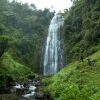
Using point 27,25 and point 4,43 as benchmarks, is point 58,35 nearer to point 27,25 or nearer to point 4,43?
A: point 27,25

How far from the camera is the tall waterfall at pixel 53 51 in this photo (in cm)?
5834

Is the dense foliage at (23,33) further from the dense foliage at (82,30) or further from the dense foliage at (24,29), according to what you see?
the dense foliage at (82,30)

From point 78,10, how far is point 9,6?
83.7 feet

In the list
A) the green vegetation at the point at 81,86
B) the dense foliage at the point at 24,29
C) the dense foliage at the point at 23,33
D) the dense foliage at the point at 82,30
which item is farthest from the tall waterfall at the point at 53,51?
the green vegetation at the point at 81,86

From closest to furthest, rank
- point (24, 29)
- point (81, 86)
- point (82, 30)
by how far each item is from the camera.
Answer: point (81, 86), point (82, 30), point (24, 29)

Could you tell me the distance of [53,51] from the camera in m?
62.0

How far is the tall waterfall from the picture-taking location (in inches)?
2297

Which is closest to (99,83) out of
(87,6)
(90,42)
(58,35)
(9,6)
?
(90,42)

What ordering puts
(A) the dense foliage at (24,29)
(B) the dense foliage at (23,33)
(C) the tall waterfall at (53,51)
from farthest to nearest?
(A) the dense foliage at (24,29) < (C) the tall waterfall at (53,51) < (B) the dense foliage at (23,33)

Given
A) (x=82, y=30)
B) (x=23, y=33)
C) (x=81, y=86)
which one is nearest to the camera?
(x=81, y=86)

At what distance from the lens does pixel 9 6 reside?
77938 millimetres

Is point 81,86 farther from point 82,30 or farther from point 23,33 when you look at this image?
point 23,33

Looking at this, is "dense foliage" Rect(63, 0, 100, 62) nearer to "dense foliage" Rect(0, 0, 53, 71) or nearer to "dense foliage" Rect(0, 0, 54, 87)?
"dense foliage" Rect(0, 0, 53, 71)

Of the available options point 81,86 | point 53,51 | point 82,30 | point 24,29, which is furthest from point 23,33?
point 81,86
